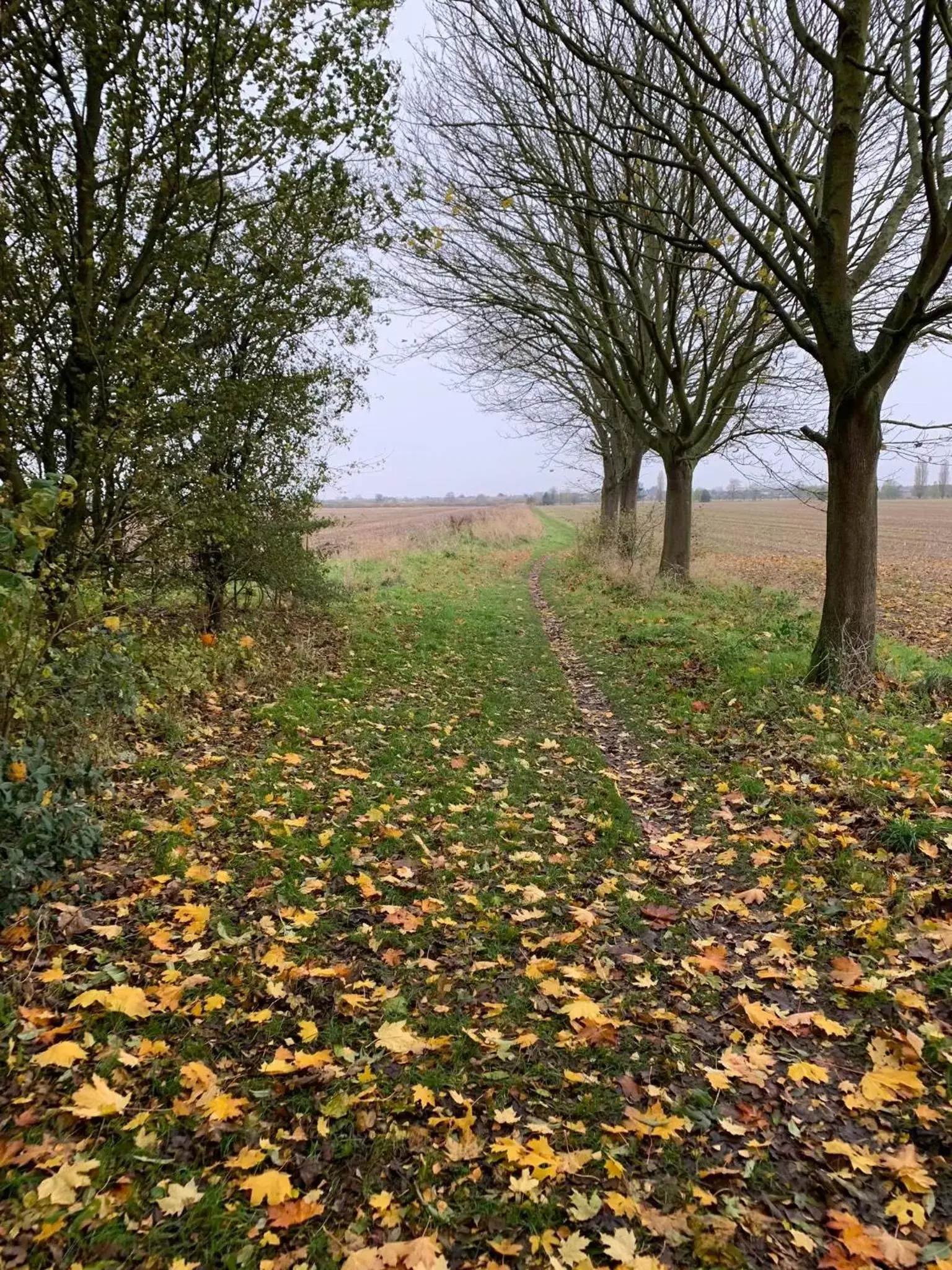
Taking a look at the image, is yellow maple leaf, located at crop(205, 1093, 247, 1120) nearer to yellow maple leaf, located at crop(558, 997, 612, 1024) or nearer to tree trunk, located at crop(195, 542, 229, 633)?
yellow maple leaf, located at crop(558, 997, 612, 1024)

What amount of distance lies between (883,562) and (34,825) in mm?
28202

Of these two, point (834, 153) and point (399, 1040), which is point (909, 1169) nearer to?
point (399, 1040)

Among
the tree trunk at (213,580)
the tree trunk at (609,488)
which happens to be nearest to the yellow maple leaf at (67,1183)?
the tree trunk at (213,580)

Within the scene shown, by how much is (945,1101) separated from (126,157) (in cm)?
835

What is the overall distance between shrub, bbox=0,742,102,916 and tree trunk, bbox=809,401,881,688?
6.85m

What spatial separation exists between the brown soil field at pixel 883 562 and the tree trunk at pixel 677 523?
1.15 m

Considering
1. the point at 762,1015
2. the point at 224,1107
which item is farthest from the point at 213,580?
the point at 762,1015

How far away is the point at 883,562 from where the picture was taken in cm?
2566

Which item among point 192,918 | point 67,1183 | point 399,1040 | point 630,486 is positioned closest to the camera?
point 67,1183

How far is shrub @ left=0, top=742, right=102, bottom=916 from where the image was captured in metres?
3.61

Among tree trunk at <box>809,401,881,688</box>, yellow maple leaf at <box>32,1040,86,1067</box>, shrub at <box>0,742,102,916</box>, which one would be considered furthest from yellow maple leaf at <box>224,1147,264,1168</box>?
tree trunk at <box>809,401,881,688</box>

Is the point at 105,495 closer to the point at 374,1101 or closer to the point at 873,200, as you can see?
the point at 374,1101

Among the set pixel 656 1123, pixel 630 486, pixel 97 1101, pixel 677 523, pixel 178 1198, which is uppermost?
pixel 630 486

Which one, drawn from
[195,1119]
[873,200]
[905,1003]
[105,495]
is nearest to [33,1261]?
[195,1119]
